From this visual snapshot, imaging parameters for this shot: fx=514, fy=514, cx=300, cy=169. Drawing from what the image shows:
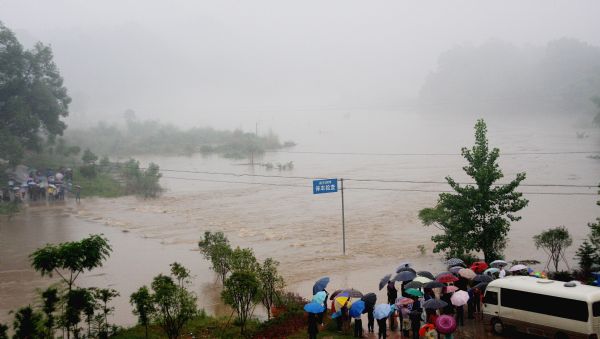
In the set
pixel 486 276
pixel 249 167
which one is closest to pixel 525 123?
pixel 249 167

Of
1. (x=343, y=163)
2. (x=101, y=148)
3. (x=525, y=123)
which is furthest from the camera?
(x=525, y=123)

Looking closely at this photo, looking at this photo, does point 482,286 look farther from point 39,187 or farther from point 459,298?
point 39,187

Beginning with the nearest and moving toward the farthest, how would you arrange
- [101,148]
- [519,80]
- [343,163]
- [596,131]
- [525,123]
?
[343,163] < [596,131] < [101,148] < [525,123] < [519,80]

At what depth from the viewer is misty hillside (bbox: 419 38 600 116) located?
98.6 m

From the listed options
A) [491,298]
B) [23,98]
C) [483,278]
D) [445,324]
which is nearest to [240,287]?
[445,324]

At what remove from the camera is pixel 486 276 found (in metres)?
13.7

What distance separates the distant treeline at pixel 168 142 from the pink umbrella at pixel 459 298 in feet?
181

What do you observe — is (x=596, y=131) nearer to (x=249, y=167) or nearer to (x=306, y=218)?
(x=249, y=167)

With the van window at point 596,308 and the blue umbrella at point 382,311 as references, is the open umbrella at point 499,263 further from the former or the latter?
the blue umbrella at point 382,311

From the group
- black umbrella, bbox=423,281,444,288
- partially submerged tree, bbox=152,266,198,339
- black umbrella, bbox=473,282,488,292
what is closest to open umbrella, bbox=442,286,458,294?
black umbrella, bbox=423,281,444,288

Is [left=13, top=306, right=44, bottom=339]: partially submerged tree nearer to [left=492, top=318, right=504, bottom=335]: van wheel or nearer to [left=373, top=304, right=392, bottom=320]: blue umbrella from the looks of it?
[left=373, top=304, right=392, bottom=320]: blue umbrella

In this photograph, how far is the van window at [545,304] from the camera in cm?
1076

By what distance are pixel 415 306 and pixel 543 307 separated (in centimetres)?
278

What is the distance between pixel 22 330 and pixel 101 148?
69945 millimetres
